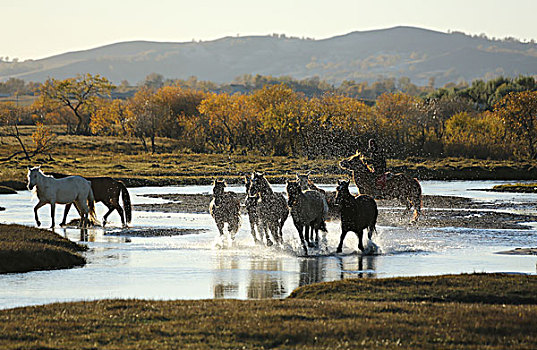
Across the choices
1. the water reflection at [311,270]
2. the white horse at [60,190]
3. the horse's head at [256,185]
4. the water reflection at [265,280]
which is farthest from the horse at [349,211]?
the white horse at [60,190]

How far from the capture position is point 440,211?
33.5 metres

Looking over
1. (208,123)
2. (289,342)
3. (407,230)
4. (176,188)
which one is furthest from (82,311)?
(208,123)

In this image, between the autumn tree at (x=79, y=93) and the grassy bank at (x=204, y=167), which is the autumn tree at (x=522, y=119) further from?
the autumn tree at (x=79, y=93)

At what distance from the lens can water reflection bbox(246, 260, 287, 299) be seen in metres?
14.6

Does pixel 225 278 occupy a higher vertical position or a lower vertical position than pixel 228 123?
lower

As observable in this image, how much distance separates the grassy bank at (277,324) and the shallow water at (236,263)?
2181mm

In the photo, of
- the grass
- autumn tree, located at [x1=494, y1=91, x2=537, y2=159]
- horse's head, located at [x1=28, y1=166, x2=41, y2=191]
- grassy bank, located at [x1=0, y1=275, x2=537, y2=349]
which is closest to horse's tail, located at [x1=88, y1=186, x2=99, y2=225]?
horse's head, located at [x1=28, y1=166, x2=41, y2=191]

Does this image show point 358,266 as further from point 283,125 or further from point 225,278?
point 283,125

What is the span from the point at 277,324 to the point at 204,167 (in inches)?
2174

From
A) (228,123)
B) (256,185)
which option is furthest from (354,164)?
(228,123)

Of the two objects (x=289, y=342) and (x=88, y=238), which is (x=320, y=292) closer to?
(x=289, y=342)

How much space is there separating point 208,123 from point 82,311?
270 ft

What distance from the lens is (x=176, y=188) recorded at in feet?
164

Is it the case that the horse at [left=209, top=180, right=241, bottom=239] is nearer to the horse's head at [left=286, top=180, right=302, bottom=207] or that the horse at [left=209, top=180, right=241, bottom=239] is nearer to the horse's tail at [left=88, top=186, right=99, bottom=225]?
the horse's head at [left=286, top=180, right=302, bottom=207]
